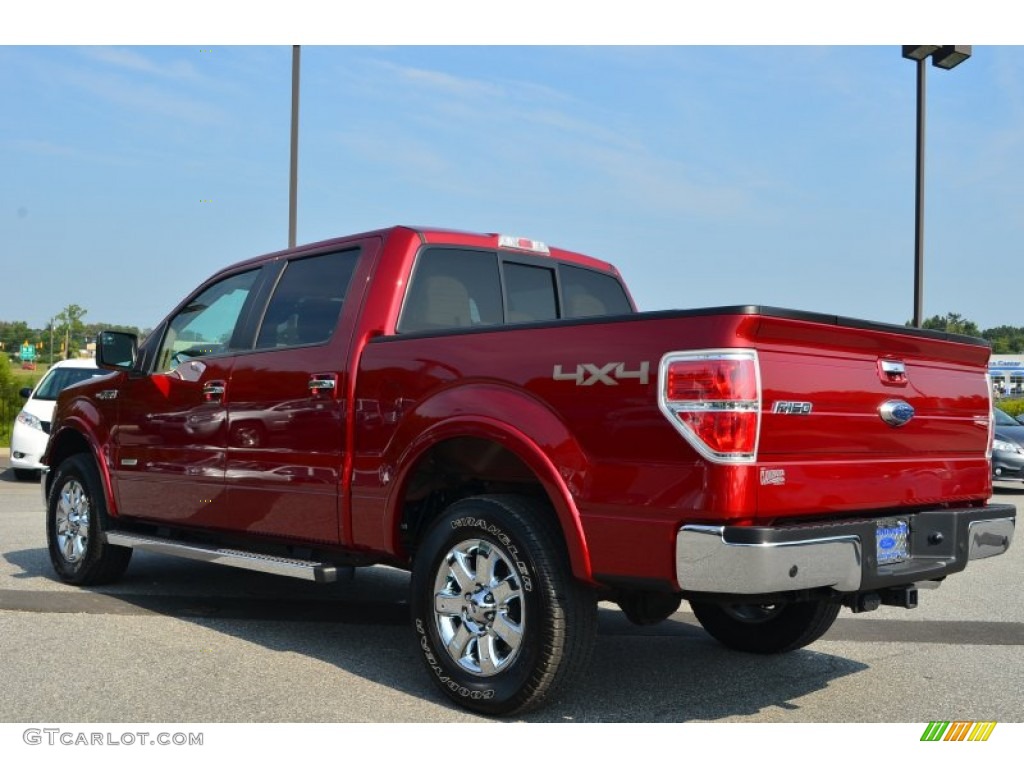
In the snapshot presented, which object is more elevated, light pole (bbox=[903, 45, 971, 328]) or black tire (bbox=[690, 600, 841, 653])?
light pole (bbox=[903, 45, 971, 328])

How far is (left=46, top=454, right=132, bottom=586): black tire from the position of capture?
6.84m

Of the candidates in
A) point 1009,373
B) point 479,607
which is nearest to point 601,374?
point 479,607

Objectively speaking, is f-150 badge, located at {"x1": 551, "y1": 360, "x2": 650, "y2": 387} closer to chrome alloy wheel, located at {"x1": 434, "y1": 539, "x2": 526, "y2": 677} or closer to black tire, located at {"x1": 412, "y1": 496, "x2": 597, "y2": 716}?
black tire, located at {"x1": 412, "y1": 496, "x2": 597, "y2": 716}

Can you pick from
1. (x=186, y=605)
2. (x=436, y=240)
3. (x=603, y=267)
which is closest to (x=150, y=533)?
(x=186, y=605)

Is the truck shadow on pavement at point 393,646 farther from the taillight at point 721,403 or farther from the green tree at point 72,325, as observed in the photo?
the green tree at point 72,325

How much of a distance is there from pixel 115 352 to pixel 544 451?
364cm

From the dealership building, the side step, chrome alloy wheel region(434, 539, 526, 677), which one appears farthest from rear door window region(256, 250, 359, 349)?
the dealership building

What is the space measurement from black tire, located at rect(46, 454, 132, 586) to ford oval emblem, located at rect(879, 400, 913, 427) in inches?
191

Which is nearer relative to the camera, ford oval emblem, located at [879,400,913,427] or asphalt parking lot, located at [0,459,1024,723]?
ford oval emblem, located at [879,400,913,427]

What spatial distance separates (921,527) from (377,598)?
12.2 ft

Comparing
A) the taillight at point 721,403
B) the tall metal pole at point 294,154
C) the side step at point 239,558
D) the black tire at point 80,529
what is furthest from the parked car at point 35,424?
the taillight at point 721,403

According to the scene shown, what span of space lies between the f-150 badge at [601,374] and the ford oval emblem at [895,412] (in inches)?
40.0

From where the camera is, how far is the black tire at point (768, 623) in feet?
17.0

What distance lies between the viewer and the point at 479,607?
4.29m
